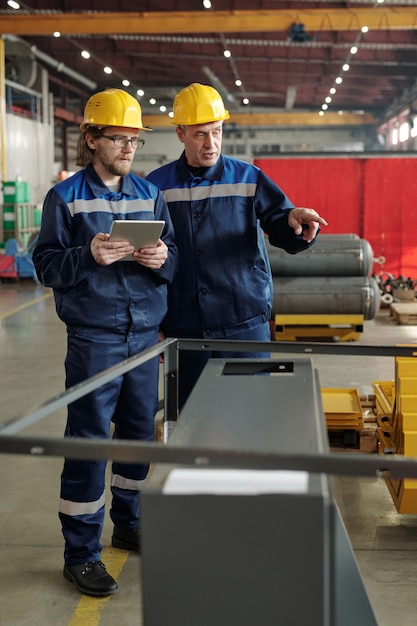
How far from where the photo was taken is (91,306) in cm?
321

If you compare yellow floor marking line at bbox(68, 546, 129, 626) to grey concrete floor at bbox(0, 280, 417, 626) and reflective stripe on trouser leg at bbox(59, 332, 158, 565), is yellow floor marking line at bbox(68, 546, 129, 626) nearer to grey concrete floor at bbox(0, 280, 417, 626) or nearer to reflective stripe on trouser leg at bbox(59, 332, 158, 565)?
grey concrete floor at bbox(0, 280, 417, 626)

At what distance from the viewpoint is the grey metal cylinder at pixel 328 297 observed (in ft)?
28.8

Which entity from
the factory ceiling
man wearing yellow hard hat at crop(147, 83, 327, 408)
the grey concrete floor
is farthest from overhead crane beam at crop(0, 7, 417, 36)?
man wearing yellow hard hat at crop(147, 83, 327, 408)

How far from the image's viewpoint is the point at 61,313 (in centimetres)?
328

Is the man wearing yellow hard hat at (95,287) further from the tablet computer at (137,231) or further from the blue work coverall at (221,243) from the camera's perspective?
the blue work coverall at (221,243)

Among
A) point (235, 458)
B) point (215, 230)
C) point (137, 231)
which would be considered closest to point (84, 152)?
point (137, 231)

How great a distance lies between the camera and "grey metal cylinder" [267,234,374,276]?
8961mm

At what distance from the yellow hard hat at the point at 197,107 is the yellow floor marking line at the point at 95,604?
2.04 m

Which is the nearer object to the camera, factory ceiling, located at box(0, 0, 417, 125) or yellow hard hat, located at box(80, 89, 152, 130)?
yellow hard hat, located at box(80, 89, 152, 130)

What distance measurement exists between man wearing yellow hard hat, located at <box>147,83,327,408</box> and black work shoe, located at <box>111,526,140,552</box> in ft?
2.46

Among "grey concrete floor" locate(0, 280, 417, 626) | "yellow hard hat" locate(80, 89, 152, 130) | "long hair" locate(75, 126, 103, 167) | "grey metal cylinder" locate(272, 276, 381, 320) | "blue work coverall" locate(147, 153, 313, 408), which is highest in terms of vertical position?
"yellow hard hat" locate(80, 89, 152, 130)

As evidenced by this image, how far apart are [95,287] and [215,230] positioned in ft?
2.42

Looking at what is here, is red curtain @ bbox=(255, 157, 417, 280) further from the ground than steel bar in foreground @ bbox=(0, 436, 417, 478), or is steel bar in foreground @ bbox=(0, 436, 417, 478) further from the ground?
red curtain @ bbox=(255, 157, 417, 280)

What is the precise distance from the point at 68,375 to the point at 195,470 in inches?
62.4
